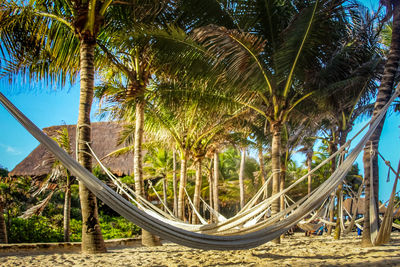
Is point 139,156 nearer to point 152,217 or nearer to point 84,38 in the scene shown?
point 84,38

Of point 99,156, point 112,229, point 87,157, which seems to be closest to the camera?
point 87,157

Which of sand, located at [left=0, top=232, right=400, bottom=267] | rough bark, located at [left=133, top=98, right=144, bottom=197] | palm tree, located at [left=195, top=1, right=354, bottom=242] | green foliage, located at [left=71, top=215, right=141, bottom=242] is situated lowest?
green foliage, located at [left=71, top=215, right=141, bottom=242]

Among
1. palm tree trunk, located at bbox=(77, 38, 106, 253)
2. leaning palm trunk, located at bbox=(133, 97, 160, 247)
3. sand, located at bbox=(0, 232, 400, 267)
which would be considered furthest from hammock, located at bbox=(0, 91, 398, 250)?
leaning palm trunk, located at bbox=(133, 97, 160, 247)

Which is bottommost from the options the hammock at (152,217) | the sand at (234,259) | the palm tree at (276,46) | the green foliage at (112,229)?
the green foliage at (112,229)

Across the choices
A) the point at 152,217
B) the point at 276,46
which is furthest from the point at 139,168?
the point at 152,217

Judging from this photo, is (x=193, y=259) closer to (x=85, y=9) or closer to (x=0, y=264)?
(x=0, y=264)

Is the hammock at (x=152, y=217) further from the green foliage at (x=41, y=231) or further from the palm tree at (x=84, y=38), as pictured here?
the green foliage at (x=41, y=231)

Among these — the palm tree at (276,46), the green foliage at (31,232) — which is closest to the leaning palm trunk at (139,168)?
the palm tree at (276,46)

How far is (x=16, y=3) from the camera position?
13.3ft

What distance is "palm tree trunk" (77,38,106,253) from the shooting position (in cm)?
363

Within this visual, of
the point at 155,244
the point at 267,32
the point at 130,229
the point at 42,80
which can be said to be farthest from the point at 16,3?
the point at 130,229

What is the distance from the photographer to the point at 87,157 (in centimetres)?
380

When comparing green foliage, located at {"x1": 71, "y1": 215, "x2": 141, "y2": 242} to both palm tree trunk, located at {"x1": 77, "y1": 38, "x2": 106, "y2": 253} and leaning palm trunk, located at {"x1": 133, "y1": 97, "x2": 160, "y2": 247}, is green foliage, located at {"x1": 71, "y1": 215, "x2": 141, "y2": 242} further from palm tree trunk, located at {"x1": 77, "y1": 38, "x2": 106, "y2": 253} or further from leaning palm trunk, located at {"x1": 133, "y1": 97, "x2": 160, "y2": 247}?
palm tree trunk, located at {"x1": 77, "y1": 38, "x2": 106, "y2": 253}

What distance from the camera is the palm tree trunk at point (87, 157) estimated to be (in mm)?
3633
